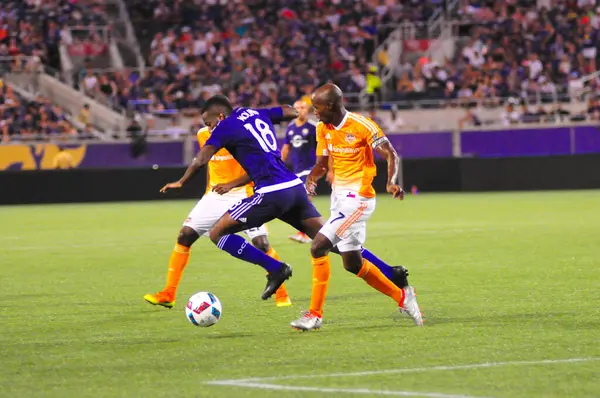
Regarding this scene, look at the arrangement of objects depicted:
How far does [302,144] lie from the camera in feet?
63.3

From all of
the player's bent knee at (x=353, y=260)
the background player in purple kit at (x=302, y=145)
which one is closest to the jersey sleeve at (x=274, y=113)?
the player's bent knee at (x=353, y=260)

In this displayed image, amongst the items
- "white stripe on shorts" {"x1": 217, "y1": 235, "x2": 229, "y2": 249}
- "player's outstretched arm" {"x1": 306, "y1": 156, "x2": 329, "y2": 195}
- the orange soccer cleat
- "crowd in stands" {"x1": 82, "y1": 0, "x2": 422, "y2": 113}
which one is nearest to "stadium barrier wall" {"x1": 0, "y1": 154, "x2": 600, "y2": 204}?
"crowd in stands" {"x1": 82, "y1": 0, "x2": 422, "y2": 113}

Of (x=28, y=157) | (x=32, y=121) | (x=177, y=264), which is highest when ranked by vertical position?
(x=177, y=264)

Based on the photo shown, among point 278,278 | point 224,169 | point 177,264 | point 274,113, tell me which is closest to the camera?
point 278,278

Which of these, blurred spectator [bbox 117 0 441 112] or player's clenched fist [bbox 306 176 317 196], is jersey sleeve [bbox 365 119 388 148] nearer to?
player's clenched fist [bbox 306 176 317 196]

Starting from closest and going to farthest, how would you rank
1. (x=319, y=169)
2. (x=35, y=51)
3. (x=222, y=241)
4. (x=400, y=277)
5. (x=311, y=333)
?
(x=311, y=333)
(x=400, y=277)
(x=319, y=169)
(x=222, y=241)
(x=35, y=51)

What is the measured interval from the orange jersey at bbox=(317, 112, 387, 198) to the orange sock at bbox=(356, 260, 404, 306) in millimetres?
569

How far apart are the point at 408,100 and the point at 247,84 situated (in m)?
4.88

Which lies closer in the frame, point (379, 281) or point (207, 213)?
point (379, 281)

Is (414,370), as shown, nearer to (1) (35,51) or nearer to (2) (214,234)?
(2) (214,234)

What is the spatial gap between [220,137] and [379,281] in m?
1.79

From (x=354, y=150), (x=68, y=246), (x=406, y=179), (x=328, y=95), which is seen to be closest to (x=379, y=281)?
(x=354, y=150)

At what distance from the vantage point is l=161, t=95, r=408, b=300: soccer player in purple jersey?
1030cm

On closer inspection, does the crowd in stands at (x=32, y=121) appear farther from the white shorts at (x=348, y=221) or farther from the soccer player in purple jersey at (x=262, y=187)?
the white shorts at (x=348, y=221)
